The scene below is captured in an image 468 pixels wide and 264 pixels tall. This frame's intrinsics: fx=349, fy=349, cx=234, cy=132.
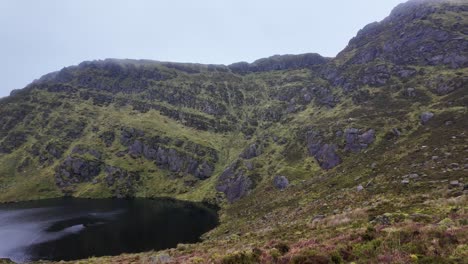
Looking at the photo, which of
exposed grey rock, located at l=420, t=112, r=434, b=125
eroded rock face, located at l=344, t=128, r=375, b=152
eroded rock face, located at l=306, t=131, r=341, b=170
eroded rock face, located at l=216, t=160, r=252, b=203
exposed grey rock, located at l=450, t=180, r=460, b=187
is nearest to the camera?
exposed grey rock, located at l=450, t=180, r=460, b=187

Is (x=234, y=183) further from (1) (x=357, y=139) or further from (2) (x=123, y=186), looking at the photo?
(2) (x=123, y=186)

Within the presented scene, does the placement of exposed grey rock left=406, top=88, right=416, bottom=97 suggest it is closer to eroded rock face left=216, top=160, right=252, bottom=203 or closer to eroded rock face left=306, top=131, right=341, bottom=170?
eroded rock face left=306, top=131, right=341, bottom=170

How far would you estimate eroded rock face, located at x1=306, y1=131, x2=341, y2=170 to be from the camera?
139475 millimetres

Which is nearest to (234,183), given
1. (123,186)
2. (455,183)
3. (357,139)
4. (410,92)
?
(357,139)

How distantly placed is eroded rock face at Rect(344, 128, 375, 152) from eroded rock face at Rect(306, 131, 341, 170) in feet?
20.2

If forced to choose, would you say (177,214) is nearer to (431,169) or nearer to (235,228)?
(235,228)

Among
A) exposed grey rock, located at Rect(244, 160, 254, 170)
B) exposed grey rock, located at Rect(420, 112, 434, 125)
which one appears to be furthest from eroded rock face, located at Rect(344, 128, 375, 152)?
exposed grey rock, located at Rect(244, 160, 254, 170)

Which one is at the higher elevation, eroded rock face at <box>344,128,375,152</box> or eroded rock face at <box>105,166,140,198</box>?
eroded rock face at <box>344,128,375,152</box>

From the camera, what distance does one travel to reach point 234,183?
160125 millimetres

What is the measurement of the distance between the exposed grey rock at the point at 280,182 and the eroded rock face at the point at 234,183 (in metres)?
15.1

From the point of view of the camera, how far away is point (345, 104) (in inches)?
7859

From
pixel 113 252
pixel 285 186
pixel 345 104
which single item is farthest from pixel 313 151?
pixel 113 252

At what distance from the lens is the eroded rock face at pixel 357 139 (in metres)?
137

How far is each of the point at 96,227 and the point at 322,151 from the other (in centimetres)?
9325
